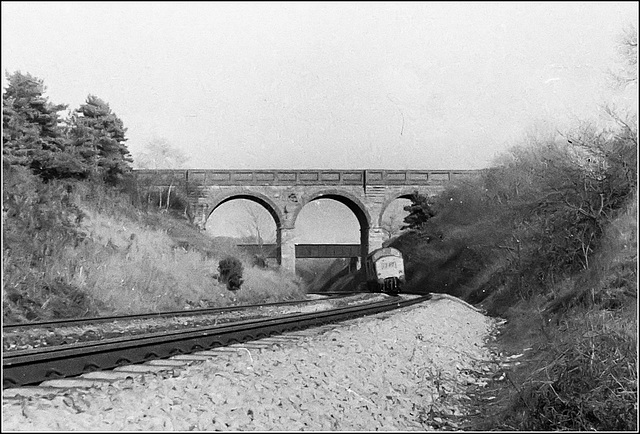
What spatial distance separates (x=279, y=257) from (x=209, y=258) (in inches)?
1088

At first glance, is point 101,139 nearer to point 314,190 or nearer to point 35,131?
point 35,131

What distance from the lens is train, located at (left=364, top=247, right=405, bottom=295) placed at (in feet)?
116

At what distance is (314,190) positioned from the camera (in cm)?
5894

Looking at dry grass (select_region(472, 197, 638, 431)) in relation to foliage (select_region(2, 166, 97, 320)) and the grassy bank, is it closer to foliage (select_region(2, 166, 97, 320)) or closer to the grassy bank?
foliage (select_region(2, 166, 97, 320))

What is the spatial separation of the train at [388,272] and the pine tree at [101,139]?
43.1 feet

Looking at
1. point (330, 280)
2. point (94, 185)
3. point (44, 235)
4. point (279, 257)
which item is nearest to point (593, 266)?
point (44, 235)

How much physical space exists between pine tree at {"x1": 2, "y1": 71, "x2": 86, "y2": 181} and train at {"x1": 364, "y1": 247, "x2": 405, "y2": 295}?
54.4ft

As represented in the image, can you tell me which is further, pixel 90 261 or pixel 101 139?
pixel 101 139

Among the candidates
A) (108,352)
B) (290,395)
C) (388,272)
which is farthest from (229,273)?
(290,395)

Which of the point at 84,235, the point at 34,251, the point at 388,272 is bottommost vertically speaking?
the point at 388,272

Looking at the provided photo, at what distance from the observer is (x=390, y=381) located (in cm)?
870

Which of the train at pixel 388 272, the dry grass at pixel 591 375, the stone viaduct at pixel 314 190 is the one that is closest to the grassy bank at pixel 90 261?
the train at pixel 388 272

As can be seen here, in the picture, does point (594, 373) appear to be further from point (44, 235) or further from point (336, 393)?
point (44, 235)

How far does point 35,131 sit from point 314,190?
3841cm
